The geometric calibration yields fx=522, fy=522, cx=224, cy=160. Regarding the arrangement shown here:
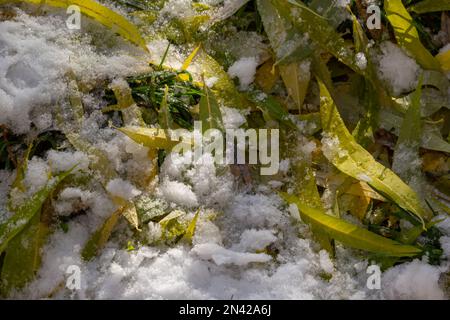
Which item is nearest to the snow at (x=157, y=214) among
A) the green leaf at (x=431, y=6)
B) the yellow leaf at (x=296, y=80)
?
the yellow leaf at (x=296, y=80)

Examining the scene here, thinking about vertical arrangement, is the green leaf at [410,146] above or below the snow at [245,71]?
below

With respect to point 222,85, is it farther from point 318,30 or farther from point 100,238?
point 100,238

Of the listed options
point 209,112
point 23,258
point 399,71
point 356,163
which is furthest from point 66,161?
point 399,71

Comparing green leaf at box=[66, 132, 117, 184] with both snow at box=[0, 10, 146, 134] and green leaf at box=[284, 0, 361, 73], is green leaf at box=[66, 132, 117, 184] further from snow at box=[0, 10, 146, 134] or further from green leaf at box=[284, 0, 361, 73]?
green leaf at box=[284, 0, 361, 73]

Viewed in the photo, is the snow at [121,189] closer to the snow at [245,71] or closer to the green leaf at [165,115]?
the green leaf at [165,115]

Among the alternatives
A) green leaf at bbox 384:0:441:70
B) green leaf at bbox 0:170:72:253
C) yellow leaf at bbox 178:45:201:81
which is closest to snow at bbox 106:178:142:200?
green leaf at bbox 0:170:72:253

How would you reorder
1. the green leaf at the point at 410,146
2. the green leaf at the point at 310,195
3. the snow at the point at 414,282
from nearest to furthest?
the snow at the point at 414,282
the green leaf at the point at 310,195
the green leaf at the point at 410,146
